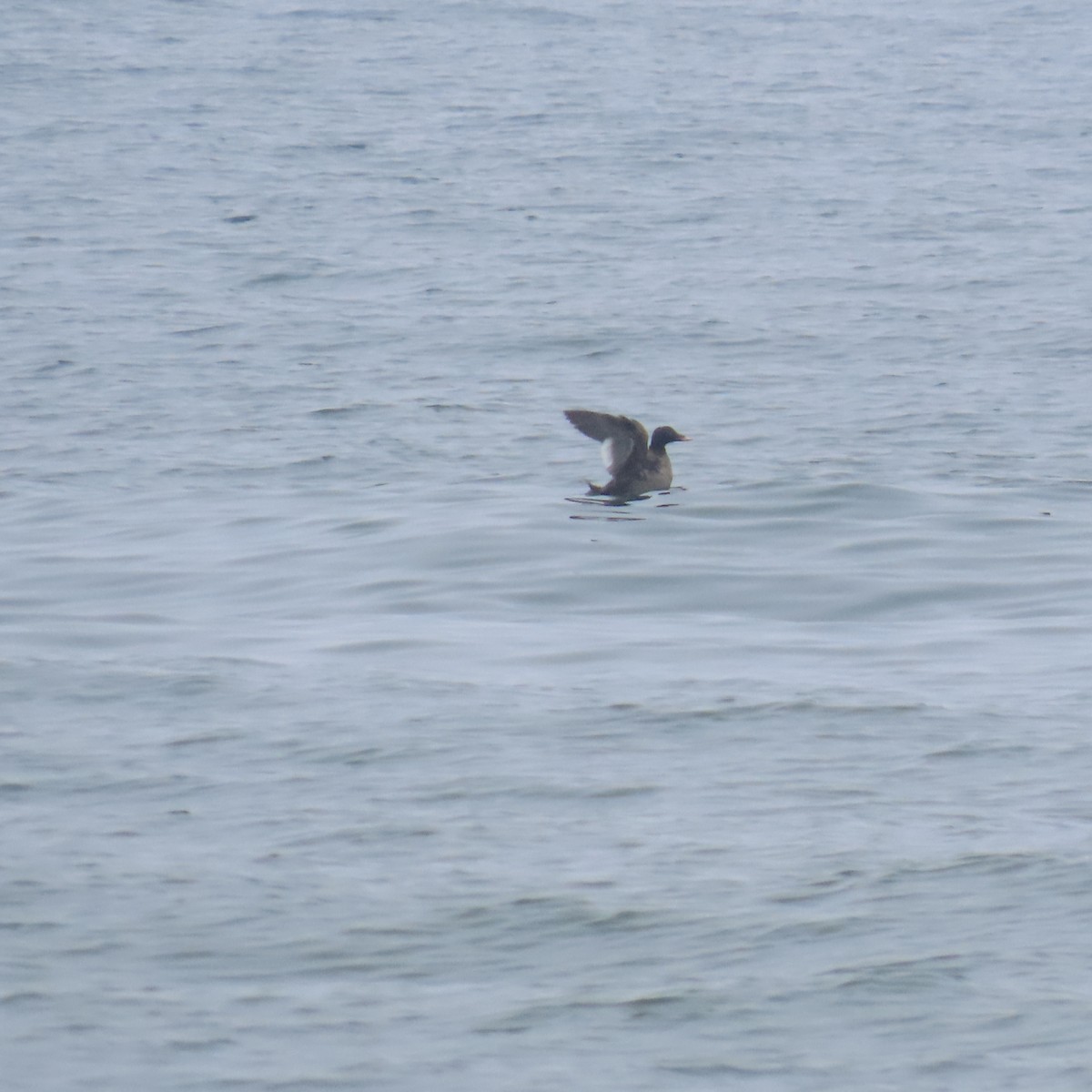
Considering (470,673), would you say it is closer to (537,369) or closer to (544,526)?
(544,526)

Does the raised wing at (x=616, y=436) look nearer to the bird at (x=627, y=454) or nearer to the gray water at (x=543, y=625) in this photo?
the bird at (x=627, y=454)

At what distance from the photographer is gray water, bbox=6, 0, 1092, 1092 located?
5254 millimetres

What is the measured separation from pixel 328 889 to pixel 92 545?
5.82 meters

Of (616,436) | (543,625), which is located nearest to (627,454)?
(616,436)

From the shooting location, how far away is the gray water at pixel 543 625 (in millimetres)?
5254

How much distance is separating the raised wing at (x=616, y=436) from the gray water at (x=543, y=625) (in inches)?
14.7

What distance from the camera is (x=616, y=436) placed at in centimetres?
1289

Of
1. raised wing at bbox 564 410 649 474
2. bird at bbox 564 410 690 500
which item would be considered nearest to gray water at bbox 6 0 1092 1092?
bird at bbox 564 410 690 500

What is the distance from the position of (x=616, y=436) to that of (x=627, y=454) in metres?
0.24

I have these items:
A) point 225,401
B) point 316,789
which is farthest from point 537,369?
point 316,789

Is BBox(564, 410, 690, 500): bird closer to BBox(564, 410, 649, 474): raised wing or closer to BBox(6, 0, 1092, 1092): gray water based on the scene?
BBox(564, 410, 649, 474): raised wing

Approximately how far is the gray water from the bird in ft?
0.65

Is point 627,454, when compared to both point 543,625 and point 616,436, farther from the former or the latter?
point 543,625

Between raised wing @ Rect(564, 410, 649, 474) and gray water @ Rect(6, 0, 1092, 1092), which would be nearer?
gray water @ Rect(6, 0, 1092, 1092)
